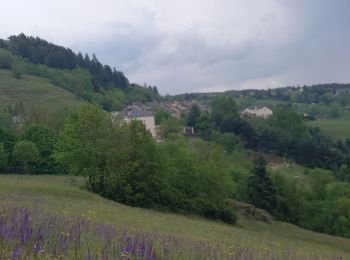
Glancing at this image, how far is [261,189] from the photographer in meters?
78.2

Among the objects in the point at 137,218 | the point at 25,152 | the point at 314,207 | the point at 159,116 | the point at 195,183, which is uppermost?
the point at 159,116

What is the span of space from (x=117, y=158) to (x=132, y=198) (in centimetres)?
519

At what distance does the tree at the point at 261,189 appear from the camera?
77794 mm

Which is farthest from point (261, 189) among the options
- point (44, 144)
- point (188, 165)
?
point (44, 144)

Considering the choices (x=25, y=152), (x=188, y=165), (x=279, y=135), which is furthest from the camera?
(x=279, y=135)

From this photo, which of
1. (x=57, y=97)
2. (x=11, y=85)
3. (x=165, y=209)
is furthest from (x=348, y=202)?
(x=11, y=85)

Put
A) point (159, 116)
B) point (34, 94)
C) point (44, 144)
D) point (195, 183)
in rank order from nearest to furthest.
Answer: point (195, 183), point (44, 144), point (34, 94), point (159, 116)

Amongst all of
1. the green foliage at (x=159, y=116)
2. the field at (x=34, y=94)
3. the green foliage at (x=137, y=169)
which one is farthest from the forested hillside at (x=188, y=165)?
the green foliage at (x=159, y=116)

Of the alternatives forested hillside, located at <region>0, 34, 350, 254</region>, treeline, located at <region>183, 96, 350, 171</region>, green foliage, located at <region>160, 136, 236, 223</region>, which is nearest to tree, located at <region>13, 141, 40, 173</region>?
forested hillside, located at <region>0, 34, 350, 254</region>

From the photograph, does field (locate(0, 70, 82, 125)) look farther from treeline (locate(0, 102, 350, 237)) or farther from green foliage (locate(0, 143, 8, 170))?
green foliage (locate(0, 143, 8, 170))

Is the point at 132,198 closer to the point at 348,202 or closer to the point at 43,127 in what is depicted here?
the point at 43,127

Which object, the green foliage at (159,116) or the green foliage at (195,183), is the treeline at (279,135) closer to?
the green foliage at (159,116)

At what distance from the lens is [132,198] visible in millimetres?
51594

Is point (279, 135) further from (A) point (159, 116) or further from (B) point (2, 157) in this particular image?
(B) point (2, 157)
